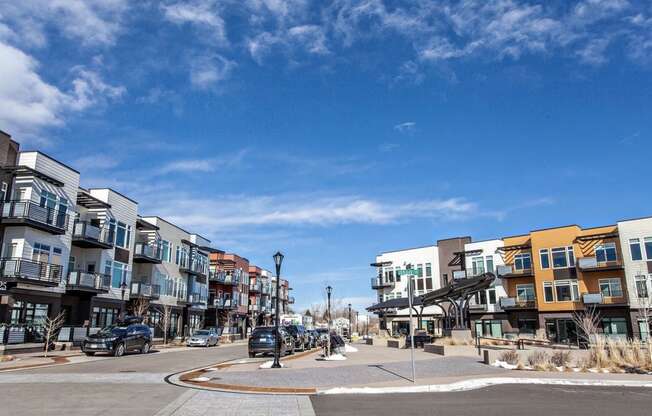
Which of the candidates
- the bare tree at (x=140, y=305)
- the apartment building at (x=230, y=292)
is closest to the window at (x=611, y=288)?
the bare tree at (x=140, y=305)

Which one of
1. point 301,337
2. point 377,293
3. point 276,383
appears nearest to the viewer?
point 276,383

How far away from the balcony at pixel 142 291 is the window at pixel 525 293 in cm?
3728

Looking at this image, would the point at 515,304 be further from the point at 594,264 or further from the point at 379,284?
the point at 379,284

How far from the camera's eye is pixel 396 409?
10219 millimetres

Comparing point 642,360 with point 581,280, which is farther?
point 581,280

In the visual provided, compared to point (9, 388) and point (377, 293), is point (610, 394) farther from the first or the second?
point (377, 293)

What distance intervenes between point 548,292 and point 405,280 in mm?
20418

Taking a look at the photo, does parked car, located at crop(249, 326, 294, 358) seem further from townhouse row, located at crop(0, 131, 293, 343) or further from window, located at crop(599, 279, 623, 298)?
window, located at crop(599, 279, 623, 298)

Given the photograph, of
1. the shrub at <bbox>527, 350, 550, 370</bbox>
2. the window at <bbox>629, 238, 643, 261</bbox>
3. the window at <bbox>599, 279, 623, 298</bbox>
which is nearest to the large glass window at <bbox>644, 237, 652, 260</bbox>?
the window at <bbox>629, 238, 643, 261</bbox>

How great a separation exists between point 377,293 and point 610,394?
58.7 meters

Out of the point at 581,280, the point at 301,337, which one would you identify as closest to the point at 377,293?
the point at 581,280

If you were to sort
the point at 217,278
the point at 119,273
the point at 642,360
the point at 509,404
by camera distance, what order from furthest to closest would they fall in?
1. the point at 217,278
2. the point at 119,273
3. the point at 642,360
4. the point at 509,404

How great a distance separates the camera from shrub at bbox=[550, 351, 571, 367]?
19.1 m

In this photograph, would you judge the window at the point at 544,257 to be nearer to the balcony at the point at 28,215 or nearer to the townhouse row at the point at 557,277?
the townhouse row at the point at 557,277
